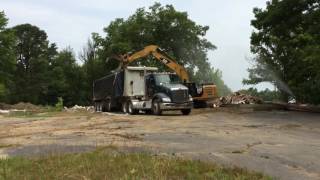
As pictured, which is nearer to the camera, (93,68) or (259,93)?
(259,93)

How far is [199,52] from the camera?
84.9 metres

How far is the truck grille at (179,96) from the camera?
117 ft

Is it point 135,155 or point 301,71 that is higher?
point 301,71

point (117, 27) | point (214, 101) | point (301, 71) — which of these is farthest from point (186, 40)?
point (301, 71)

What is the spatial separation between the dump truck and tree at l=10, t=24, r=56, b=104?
57.2 m

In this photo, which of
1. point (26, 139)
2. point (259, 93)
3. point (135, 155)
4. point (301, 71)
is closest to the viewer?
point (135, 155)

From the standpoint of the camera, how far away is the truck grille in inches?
1401

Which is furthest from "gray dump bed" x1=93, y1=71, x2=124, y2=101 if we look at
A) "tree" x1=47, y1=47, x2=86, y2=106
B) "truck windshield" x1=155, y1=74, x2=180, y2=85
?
"tree" x1=47, y1=47, x2=86, y2=106

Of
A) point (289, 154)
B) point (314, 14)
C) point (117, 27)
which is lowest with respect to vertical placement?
point (289, 154)

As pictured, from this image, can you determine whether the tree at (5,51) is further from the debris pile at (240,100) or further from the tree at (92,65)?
the debris pile at (240,100)

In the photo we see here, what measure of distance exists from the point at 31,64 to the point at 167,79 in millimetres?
73835

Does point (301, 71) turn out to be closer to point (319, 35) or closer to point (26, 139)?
point (319, 35)

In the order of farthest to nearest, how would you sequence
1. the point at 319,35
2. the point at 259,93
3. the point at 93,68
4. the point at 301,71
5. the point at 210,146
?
the point at 93,68 → the point at 259,93 → the point at 301,71 → the point at 319,35 → the point at 210,146

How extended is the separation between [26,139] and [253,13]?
27.3 meters
